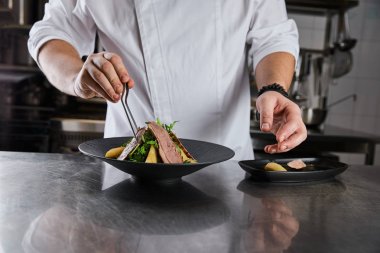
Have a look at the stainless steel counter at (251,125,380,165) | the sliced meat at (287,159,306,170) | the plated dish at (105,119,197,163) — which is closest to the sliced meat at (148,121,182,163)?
the plated dish at (105,119,197,163)

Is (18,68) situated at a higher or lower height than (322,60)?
lower

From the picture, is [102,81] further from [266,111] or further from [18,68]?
[18,68]

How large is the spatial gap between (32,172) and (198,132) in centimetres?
60

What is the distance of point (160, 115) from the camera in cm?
137

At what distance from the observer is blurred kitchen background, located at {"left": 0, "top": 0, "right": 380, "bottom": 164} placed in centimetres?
268

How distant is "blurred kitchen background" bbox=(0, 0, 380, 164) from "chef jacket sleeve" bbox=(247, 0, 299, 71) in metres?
1.08

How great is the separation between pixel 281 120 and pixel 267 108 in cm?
9

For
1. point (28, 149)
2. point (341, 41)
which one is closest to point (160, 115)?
point (28, 149)

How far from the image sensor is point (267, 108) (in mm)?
993

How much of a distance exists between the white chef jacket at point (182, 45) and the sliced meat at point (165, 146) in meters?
0.49

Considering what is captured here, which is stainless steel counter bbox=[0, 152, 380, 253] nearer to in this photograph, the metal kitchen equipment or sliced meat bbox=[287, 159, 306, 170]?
sliced meat bbox=[287, 159, 306, 170]

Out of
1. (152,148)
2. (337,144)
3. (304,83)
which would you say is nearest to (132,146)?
(152,148)

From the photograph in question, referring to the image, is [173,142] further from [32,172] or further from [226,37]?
Answer: [226,37]

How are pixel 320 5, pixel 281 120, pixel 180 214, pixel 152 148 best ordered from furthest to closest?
pixel 320 5 → pixel 281 120 → pixel 152 148 → pixel 180 214
